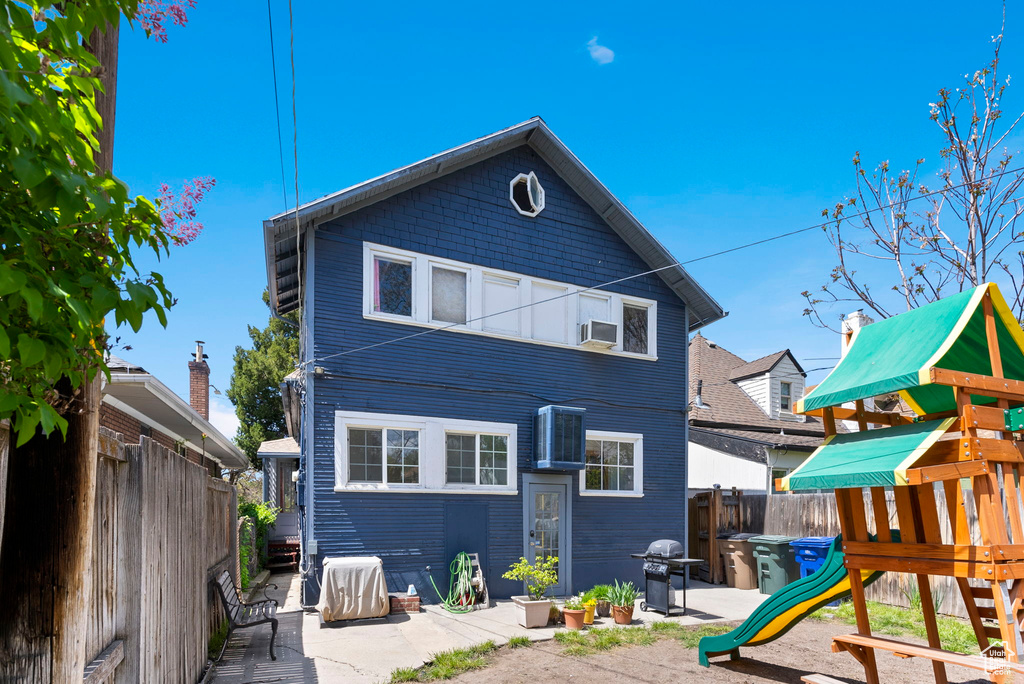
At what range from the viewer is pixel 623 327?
568 inches

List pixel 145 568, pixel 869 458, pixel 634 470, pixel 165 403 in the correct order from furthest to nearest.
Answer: pixel 634 470
pixel 165 403
pixel 869 458
pixel 145 568

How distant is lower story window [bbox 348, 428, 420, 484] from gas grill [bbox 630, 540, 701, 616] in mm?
4101

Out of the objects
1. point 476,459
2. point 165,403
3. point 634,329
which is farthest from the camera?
point 634,329

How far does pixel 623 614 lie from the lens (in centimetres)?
1050

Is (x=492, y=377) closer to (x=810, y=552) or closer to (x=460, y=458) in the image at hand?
(x=460, y=458)

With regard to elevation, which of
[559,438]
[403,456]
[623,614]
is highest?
[559,438]

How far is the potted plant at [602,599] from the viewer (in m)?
10.9

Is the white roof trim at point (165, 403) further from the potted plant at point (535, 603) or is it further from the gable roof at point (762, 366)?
the gable roof at point (762, 366)

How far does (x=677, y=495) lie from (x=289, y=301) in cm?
890

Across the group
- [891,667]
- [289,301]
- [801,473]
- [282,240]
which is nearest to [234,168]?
[282,240]

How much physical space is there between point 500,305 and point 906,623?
8119 millimetres

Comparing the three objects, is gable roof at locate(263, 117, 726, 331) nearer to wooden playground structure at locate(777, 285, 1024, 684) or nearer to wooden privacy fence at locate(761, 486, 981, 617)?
wooden privacy fence at locate(761, 486, 981, 617)

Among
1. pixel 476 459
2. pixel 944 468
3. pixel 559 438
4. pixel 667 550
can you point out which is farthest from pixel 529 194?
pixel 944 468

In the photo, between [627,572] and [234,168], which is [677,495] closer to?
[627,572]
